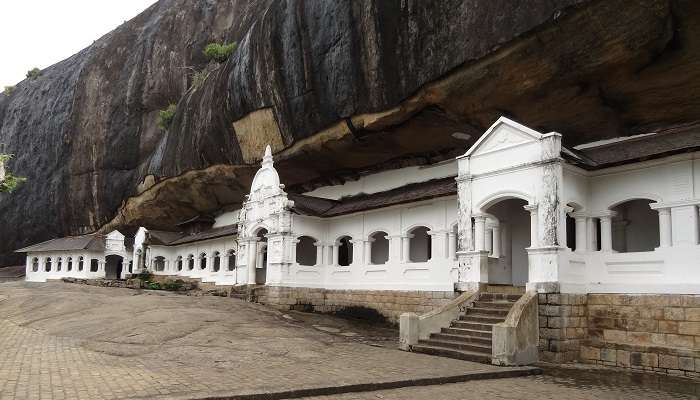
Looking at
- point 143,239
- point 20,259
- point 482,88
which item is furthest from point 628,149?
point 20,259

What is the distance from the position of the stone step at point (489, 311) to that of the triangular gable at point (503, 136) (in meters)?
4.06

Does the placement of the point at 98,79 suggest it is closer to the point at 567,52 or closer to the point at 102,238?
the point at 102,238

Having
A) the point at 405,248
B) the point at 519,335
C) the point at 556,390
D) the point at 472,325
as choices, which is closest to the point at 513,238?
the point at 405,248

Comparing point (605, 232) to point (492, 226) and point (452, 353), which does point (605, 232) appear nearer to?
point (492, 226)

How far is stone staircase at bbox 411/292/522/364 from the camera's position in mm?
12703

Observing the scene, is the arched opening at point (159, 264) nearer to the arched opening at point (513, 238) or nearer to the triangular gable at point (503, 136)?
the arched opening at point (513, 238)

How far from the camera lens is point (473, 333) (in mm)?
13430

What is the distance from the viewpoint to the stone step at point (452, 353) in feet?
39.9

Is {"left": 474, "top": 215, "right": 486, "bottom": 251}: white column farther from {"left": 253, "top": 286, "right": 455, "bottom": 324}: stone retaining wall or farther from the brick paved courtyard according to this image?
the brick paved courtyard

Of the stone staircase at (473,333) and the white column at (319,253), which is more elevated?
the white column at (319,253)

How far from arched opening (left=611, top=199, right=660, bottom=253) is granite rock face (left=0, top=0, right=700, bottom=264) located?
2325mm

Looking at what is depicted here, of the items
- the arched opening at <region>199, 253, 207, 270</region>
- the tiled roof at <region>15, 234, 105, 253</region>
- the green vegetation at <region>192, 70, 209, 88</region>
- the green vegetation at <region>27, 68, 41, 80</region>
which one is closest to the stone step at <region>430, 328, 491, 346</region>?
the green vegetation at <region>192, 70, 209, 88</region>

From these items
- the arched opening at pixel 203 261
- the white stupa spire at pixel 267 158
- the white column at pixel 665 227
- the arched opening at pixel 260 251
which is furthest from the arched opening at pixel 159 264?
the white column at pixel 665 227

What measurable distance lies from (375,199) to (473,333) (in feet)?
29.9
